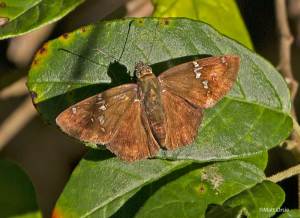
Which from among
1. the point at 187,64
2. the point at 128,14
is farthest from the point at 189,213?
the point at 128,14

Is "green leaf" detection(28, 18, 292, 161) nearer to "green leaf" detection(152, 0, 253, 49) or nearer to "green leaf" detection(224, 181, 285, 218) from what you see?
"green leaf" detection(224, 181, 285, 218)

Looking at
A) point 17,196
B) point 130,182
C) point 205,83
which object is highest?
point 205,83

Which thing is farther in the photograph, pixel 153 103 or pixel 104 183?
pixel 153 103

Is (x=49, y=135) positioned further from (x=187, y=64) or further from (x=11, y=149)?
(x=187, y=64)

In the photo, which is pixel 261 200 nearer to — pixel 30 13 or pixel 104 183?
pixel 104 183

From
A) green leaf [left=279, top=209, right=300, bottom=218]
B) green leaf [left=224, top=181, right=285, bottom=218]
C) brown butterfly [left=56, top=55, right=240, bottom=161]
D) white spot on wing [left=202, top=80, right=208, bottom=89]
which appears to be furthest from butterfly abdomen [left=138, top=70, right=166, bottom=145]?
green leaf [left=279, top=209, right=300, bottom=218]

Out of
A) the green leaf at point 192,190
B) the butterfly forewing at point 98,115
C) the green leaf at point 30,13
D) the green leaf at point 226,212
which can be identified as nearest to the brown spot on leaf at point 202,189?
the green leaf at point 192,190

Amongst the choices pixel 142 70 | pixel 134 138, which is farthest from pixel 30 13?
pixel 134 138

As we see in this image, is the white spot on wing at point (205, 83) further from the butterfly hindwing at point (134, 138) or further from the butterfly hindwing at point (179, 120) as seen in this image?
the butterfly hindwing at point (134, 138)
